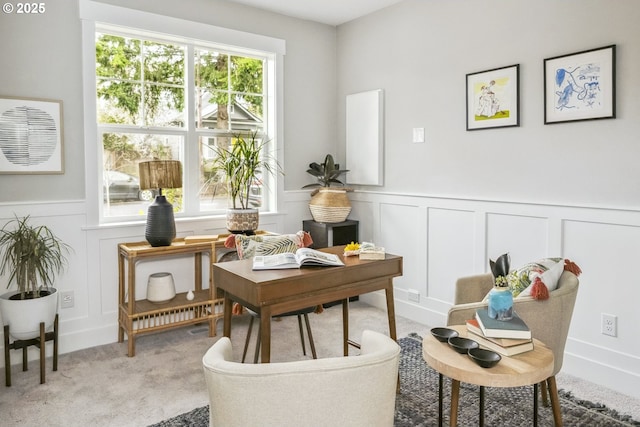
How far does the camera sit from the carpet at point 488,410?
Result: 93.1 inches

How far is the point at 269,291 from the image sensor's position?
2127mm

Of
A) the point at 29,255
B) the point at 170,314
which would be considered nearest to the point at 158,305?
the point at 170,314

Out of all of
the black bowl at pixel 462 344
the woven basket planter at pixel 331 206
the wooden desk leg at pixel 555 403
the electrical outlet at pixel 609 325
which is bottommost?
the wooden desk leg at pixel 555 403

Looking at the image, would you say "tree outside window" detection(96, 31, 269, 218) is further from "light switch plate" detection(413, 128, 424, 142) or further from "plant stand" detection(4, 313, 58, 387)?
"light switch plate" detection(413, 128, 424, 142)

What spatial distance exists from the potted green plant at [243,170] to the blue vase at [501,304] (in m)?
2.30

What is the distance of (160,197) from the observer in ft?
11.3

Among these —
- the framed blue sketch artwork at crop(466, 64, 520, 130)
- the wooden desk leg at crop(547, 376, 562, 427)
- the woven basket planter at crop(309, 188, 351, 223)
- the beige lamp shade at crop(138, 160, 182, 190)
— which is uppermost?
the framed blue sketch artwork at crop(466, 64, 520, 130)

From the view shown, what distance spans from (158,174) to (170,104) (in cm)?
80

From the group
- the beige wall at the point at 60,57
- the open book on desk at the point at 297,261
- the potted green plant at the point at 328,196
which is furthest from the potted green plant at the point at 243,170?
the open book on desk at the point at 297,261

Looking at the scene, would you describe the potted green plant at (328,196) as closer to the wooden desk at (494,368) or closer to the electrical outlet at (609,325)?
the electrical outlet at (609,325)

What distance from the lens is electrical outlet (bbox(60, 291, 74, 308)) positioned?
3324 millimetres

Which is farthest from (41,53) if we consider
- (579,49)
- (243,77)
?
(579,49)

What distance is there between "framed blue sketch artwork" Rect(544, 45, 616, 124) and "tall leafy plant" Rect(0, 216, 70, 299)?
333cm

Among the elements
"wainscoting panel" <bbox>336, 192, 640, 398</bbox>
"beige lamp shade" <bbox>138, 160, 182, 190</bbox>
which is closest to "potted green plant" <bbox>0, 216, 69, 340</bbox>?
"beige lamp shade" <bbox>138, 160, 182, 190</bbox>
